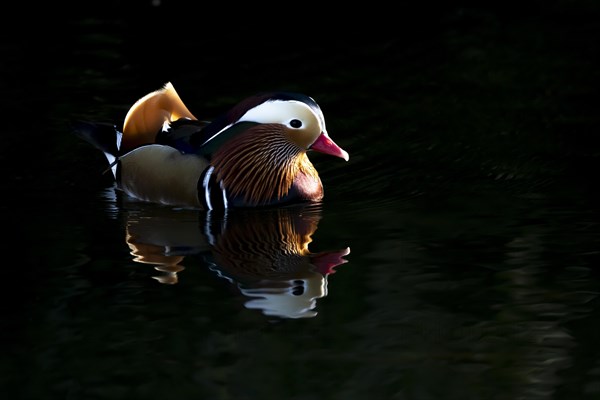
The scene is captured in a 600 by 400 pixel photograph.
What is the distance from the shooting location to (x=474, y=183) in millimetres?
7676

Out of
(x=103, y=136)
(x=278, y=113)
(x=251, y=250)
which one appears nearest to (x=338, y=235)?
(x=251, y=250)

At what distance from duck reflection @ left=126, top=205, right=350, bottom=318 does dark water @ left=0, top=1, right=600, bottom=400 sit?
0.06ft

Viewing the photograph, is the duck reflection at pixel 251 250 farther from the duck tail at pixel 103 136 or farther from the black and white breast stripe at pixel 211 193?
the duck tail at pixel 103 136

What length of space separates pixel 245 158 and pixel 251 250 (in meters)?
1.04

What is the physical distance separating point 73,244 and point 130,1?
20.5ft

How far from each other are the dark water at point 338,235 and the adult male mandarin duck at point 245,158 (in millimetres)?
125

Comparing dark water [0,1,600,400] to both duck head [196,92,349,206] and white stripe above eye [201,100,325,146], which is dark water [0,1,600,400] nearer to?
duck head [196,92,349,206]

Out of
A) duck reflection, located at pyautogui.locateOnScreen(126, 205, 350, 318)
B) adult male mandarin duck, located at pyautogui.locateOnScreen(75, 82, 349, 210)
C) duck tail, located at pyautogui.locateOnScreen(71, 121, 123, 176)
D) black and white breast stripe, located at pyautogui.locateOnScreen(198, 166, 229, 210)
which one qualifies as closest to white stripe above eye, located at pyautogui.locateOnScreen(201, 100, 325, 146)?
adult male mandarin duck, located at pyautogui.locateOnScreen(75, 82, 349, 210)

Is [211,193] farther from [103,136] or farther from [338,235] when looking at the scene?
[103,136]

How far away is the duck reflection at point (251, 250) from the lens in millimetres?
5770

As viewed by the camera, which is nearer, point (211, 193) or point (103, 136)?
point (211, 193)

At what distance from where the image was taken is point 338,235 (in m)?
6.72

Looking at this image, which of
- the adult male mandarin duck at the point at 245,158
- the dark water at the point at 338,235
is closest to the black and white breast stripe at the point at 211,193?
the adult male mandarin duck at the point at 245,158

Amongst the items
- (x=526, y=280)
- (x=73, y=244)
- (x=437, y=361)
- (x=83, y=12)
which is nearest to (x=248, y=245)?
(x=73, y=244)
